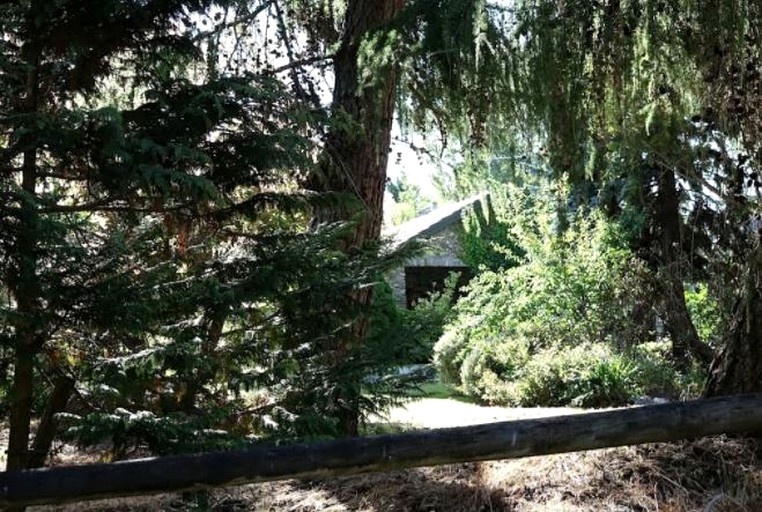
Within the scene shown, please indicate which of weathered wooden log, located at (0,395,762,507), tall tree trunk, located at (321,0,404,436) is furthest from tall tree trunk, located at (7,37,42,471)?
tall tree trunk, located at (321,0,404,436)

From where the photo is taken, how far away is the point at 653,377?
9.47m

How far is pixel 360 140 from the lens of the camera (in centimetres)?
597

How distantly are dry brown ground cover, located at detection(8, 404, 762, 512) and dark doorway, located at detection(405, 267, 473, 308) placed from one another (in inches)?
554

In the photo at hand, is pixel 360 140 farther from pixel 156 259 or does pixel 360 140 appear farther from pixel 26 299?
pixel 26 299

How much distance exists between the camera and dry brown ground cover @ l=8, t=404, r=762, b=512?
402 centimetres

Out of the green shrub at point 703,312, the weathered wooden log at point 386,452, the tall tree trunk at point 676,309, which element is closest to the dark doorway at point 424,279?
the green shrub at point 703,312

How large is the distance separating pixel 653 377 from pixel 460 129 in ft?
18.6

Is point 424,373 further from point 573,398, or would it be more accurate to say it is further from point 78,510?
point 573,398

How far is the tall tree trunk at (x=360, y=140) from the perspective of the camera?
581 cm

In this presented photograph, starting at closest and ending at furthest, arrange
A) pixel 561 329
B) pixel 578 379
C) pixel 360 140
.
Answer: pixel 360 140
pixel 578 379
pixel 561 329

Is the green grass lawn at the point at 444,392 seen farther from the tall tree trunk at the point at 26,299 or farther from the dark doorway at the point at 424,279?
the tall tree trunk at the point at 26,299

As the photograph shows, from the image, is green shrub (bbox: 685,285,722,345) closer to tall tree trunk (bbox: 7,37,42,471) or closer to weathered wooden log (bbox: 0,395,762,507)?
weathered wooden log (bbox: 0,395,762,507)

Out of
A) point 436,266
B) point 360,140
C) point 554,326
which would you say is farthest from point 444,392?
point 436,266

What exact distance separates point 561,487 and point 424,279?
49.5 feet
